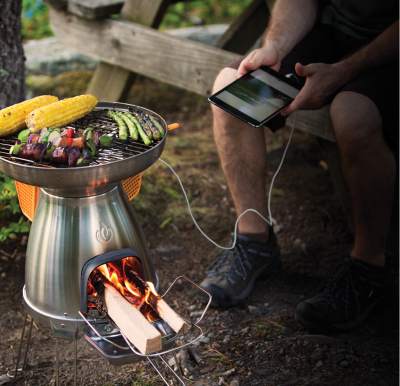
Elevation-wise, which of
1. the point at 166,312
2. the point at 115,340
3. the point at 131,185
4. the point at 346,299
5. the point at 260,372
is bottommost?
the point at 260,372

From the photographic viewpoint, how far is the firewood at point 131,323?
62.5 inches

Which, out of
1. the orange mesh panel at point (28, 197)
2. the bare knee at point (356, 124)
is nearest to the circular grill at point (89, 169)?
the orange mesh panel at point (28, 197)

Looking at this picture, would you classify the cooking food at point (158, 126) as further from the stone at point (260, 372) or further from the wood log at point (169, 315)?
the stone at point (260, 372)

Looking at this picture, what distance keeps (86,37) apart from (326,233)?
9.78 feet

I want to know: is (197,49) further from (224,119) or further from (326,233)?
(326,233)

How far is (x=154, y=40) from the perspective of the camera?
12.8 ft

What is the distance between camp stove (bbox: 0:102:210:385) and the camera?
1746 mm

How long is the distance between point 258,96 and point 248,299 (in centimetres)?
127

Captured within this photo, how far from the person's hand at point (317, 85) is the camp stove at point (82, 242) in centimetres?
80

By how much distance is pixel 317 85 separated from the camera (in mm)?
2361

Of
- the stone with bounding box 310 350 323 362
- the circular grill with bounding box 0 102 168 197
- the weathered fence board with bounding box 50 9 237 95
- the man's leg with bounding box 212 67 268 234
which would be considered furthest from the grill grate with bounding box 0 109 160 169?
the weathered fence board with bounding box 50 9 237 95

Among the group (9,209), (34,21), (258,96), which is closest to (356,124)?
(258,96)

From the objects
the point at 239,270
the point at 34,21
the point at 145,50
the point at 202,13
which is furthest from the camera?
the point at 202,13

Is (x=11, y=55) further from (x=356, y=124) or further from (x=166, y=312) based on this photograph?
(x=356, y=124)
